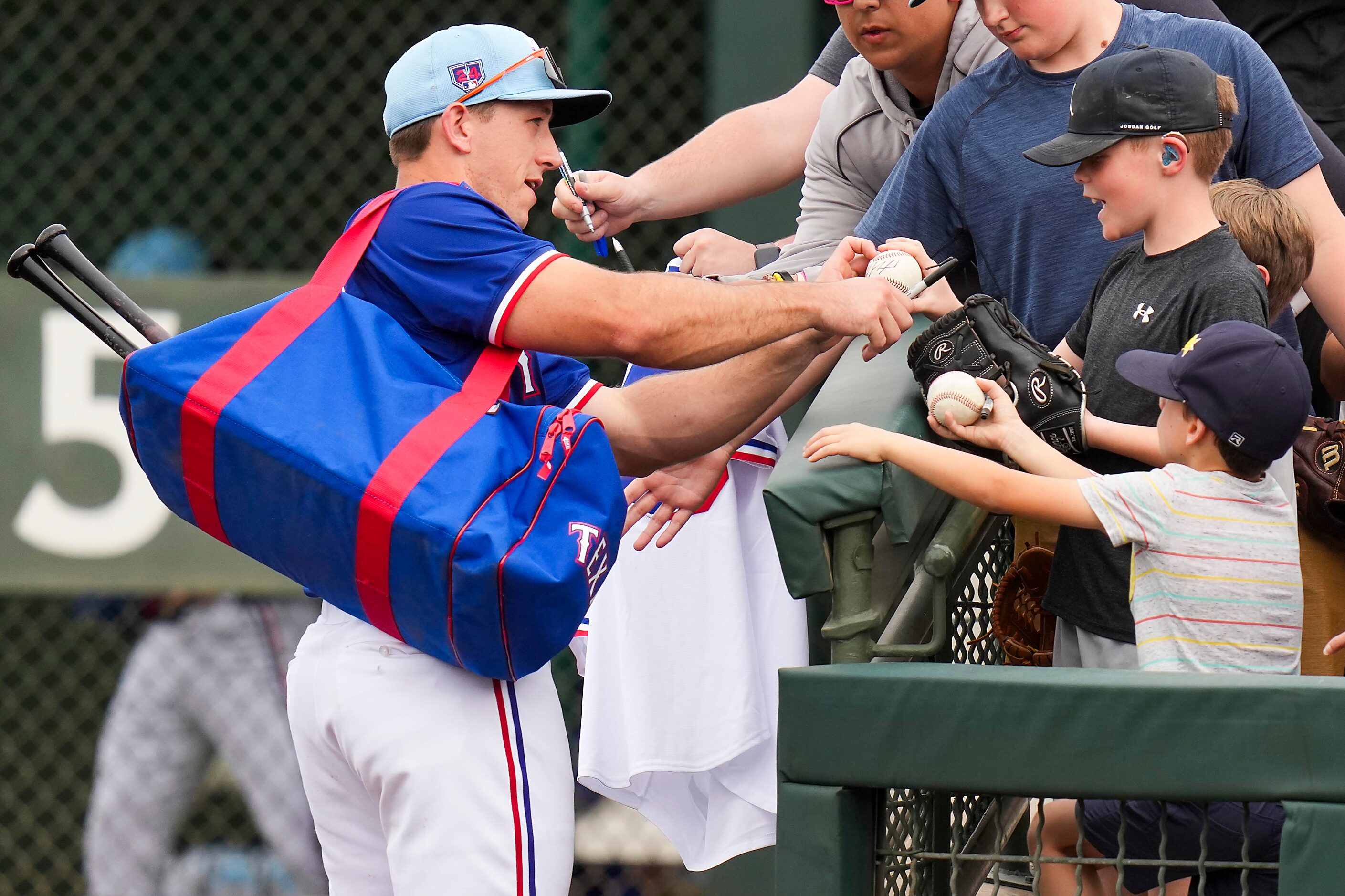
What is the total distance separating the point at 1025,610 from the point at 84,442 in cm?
296

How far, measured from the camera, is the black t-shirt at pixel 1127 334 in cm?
217

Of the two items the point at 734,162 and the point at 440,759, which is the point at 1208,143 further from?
the point at 440,759

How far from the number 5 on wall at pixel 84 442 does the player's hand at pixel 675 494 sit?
2.29 metres

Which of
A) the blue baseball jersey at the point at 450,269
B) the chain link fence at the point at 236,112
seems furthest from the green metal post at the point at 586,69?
the blue baseball jersey at the point at 450,269

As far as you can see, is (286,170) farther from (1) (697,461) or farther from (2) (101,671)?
(1) (697,461)

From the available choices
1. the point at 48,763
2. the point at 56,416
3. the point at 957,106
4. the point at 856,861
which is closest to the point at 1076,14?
the point at 957,106

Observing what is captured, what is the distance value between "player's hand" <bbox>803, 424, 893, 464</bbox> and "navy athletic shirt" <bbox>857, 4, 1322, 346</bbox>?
573 mm

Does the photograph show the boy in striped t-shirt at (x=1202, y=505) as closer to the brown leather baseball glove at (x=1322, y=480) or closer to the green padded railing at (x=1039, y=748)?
the green padded railing at (x=1039, y=748)

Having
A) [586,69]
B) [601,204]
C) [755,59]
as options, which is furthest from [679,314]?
[586,69]

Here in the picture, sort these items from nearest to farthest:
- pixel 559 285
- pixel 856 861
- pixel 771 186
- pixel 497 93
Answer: pixel 856 861 < pixel 559 285 < pixel 497 93 < pixel 771 186

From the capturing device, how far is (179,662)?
427cm

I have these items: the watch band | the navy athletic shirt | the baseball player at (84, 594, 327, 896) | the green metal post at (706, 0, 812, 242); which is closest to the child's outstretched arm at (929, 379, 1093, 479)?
the navy athletic shirt

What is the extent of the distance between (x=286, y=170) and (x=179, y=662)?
168 centimetres

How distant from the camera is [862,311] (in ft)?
7.32
